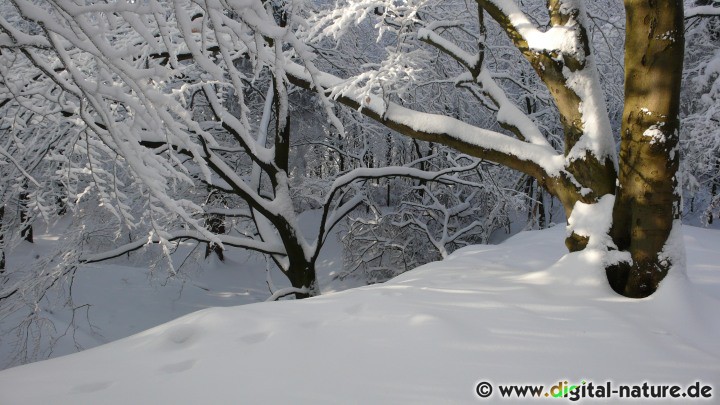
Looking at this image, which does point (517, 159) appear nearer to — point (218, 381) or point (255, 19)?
point (255, 19)

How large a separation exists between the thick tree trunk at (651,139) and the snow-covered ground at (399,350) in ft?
0.50

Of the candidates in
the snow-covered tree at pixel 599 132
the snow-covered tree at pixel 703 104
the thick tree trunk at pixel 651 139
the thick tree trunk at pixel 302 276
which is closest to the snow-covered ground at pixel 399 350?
the thick tree trunk at pixel 651 139

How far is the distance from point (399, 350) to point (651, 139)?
7.31 ft

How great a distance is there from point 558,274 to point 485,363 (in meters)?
1.60

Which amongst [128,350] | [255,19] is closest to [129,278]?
[128,350]

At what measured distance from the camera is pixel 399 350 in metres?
1.97

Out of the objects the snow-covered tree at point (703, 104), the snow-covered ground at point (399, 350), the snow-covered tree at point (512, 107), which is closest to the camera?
the snow-covered ground at point (399, 350)

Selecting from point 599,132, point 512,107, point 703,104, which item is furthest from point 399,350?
point 703,104

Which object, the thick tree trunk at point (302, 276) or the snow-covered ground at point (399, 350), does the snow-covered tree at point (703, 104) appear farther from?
the thick tree trunk at point (302, 276)

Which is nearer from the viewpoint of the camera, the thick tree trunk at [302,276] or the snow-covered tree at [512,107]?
the snow-covered tree at [512,107]

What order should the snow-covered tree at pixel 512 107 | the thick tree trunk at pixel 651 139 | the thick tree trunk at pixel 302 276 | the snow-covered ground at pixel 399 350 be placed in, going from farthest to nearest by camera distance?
the thick tree trunk at pixel 302 276, the thick tree trunk at pixel 651 139, the snow-covered tree at pixel 512 107, the snow-covered ground at pixel 399 350

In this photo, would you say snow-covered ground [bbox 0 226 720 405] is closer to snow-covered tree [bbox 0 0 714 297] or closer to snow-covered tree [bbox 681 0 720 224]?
snow-covered tree [bbox 0 0 714 297]

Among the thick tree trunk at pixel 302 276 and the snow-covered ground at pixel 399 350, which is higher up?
the snow-covered ground at pixel 399 350

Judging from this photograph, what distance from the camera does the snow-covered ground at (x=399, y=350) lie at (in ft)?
5.55
